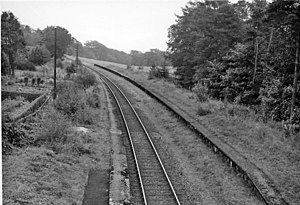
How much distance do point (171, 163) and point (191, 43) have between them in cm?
2932

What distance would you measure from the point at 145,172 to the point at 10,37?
122 ft

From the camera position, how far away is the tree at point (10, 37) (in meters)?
43.2

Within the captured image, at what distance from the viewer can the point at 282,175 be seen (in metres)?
13.4

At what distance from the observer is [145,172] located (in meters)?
14.4

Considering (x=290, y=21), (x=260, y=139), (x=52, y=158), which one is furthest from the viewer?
(x=290, y=21)

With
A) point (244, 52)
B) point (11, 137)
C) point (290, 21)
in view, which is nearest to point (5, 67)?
point (244, 52)

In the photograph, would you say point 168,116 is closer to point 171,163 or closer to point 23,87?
point 171,163

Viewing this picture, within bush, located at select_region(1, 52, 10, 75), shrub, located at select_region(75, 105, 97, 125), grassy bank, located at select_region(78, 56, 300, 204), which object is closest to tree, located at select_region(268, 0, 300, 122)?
grassy bank, located at select_region(78, 56, 300, 204)

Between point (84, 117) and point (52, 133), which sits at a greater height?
point (52, 133)

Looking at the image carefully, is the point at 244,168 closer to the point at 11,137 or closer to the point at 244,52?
the point at 11,137

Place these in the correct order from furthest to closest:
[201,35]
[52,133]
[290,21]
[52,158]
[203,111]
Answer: [201,35], [203,111], [290,21], [52,133], [52,158]

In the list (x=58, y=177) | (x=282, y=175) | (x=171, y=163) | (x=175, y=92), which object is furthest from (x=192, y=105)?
(x=58, y=177)

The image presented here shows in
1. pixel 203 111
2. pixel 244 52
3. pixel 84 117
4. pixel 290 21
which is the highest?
pixel 290 21

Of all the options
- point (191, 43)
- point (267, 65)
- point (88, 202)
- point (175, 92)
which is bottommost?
point (88, 202)
